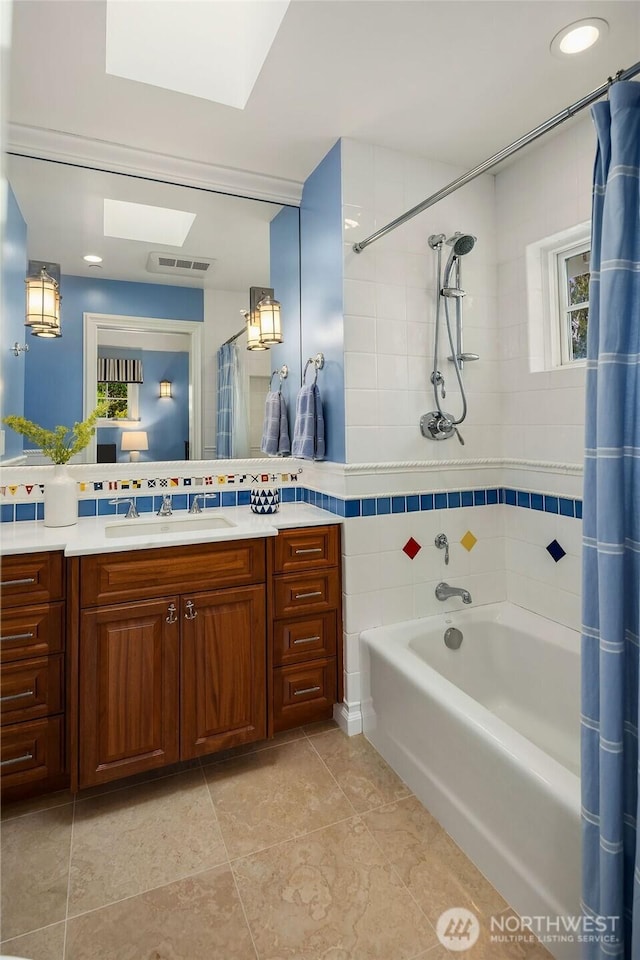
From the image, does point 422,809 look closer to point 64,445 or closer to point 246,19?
point 64,445

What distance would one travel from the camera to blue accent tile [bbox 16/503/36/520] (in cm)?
208

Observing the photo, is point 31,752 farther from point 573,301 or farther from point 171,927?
point 573,301

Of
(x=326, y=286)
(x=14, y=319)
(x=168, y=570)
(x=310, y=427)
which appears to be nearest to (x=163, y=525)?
(x=168, y=570)

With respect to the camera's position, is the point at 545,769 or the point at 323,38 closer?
the point at 545,769

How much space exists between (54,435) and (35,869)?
1.49 meters

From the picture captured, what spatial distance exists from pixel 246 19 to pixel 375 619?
242cm

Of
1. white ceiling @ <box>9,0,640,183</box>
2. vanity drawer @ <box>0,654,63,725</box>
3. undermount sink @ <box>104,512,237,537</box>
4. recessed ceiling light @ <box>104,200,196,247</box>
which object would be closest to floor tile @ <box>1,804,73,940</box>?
vanity drawer @ <box>0,654,63,725</box>

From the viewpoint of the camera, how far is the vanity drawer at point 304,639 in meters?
2.06

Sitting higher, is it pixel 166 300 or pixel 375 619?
pixel 166 300

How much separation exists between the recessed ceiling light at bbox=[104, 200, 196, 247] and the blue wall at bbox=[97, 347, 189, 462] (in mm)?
520

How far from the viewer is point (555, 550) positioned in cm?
227

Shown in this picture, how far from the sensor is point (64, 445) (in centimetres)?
211

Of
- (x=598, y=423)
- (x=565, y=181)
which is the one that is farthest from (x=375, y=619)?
(x=565, y=181)

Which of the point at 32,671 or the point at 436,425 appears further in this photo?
the point at 436,425
